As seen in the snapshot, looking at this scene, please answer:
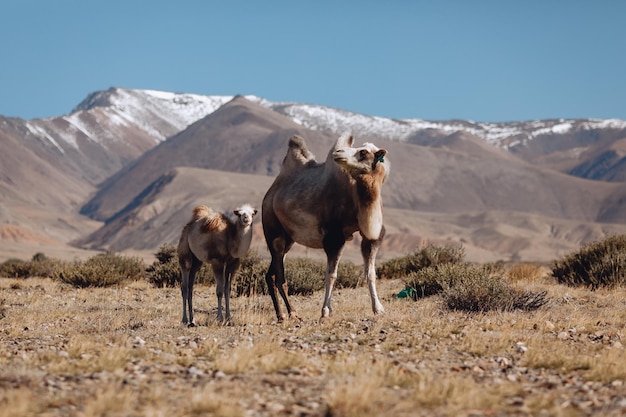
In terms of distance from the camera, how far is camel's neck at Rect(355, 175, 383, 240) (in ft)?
36.7

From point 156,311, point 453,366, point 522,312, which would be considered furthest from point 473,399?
point 156,311

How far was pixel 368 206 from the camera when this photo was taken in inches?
440

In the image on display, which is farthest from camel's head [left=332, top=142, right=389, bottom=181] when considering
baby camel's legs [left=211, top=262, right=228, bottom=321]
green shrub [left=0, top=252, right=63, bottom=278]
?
green shrub [left=0, top=252, right=63, bottom=278]

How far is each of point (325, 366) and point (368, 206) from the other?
3867 millimetres

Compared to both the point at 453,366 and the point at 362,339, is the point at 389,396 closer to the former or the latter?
the point at 453,366

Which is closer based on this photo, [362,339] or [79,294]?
[362,339]

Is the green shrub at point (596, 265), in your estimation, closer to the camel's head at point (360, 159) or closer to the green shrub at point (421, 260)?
the green shrub at point (421, 260)

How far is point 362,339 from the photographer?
30.2 ft

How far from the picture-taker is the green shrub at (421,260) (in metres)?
20.7

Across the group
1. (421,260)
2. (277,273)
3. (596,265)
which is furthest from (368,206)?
(421,260)

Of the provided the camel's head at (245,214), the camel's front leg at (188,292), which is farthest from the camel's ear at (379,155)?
the camel's front leg at (188,292)

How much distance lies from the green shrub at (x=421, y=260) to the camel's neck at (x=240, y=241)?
8713 mm

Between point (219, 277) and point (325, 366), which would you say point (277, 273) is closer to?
point (219, 277)

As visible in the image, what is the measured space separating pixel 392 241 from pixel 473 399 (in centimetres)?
13533
